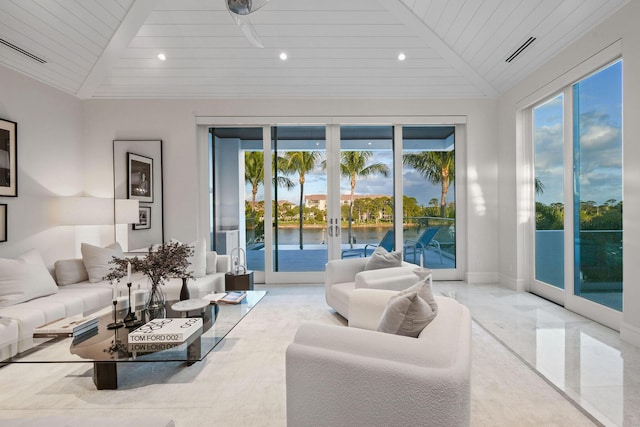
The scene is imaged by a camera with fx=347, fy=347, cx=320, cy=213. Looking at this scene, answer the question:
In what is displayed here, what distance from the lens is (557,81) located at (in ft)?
12.9

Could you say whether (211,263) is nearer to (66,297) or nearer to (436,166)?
(66,297)

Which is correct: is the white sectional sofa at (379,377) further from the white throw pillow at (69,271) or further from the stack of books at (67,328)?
the white throw pillow at (69,271)

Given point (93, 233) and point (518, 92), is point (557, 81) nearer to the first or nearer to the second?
point (518, 92)

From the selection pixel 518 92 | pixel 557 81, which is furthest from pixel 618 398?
pixel 518 92

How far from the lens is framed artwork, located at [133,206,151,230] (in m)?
5.08

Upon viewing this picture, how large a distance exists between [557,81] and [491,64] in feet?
2.95

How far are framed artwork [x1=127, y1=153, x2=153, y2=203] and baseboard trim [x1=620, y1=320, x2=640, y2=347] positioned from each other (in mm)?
5698

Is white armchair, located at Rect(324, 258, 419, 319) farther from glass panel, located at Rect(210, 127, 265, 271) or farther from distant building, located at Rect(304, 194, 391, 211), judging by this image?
glass panel, located at Rect(210, 127, 265, 271)

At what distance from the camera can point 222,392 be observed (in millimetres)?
2199

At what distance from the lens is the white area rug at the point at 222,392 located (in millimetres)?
1938

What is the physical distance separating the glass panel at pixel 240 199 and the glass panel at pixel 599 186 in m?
4.12

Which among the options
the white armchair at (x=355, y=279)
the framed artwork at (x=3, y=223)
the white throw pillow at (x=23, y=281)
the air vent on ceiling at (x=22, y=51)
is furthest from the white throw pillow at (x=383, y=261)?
the air vent on ceiling at (x=22, y=51)

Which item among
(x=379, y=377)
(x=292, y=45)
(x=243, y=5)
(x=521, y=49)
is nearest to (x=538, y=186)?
(x=521, y=49)

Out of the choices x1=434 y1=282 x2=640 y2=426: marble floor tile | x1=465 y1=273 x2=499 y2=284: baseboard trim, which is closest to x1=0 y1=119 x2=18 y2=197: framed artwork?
x1=434 y1=282 x2=640 y2=426: marble floor tile
